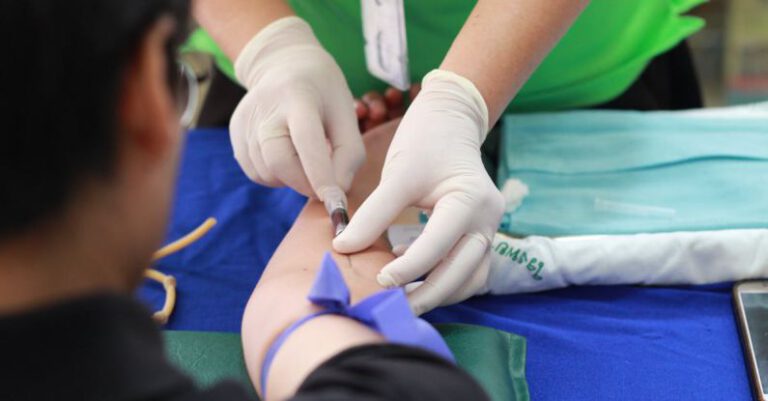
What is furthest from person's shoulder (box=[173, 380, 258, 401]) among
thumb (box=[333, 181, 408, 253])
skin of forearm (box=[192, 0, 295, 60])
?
skin of forearm (box=[192, 0, 295, 60])

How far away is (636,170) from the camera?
116cm

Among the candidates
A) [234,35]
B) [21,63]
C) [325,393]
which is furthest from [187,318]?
[21,63]

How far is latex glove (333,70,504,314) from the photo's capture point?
92 cm

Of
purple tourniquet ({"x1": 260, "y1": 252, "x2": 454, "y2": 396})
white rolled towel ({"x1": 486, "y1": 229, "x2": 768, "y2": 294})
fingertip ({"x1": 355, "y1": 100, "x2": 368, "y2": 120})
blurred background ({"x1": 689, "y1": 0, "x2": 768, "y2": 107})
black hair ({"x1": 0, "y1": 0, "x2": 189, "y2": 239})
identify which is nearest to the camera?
black hair ({"x1": 0, "y1": 0, "x2": 189, "y2": 239})

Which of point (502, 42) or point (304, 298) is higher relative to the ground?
point (502, 42)

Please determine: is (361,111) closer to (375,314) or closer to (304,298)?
(304,298)

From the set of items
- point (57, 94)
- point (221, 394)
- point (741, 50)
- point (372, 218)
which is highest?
point (57, 94)

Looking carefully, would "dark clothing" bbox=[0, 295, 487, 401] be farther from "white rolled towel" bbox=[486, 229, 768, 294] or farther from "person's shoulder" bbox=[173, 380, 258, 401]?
"white rolled towel" bbox=[486, 229, 768, 294]

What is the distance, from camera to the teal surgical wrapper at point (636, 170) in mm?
1066

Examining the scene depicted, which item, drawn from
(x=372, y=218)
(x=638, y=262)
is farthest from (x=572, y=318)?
(x=372, y=218)

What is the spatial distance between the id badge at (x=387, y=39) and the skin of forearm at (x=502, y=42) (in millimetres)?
60

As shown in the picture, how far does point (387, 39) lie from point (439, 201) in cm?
25

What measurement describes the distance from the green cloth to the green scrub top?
1.66ft

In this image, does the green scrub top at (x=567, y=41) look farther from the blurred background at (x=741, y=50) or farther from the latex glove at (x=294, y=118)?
the blurred background at (x=741, y=50)
